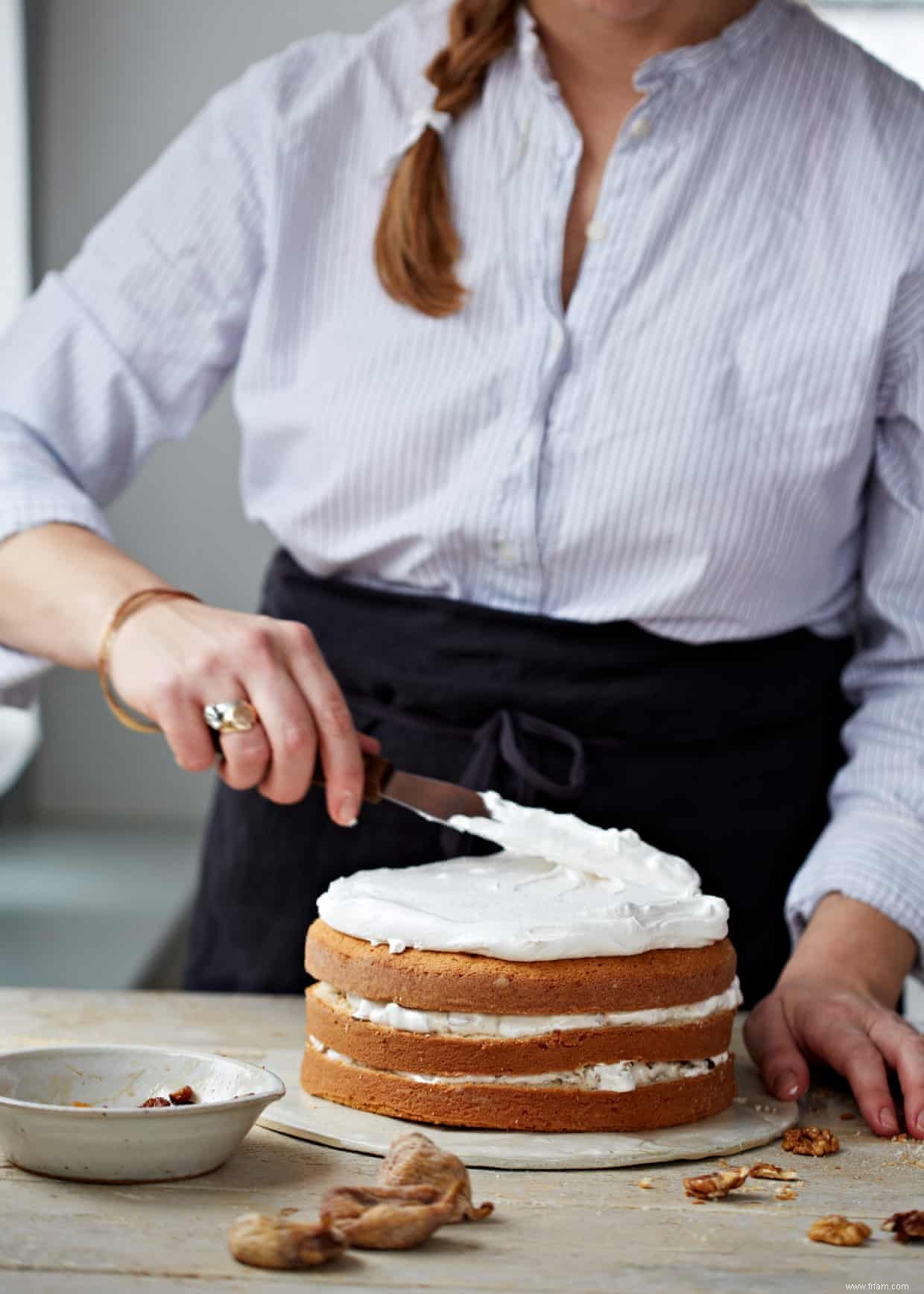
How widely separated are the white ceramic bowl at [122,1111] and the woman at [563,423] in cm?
38

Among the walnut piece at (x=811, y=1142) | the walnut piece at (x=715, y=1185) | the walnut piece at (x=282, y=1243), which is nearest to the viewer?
the walnut piece at (x=282, y=1243)

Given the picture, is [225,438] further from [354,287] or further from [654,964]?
[654,964]

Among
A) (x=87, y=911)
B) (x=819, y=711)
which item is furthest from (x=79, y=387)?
(x=87, y=911)

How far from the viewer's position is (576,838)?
3.80ft

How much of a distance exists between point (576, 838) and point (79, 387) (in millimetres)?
687

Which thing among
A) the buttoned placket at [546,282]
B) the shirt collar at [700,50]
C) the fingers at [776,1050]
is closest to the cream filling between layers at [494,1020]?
the fingers at [776,1050]

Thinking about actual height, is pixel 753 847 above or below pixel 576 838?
below

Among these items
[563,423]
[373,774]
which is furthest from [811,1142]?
[563,423]

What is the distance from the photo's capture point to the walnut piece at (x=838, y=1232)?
2.83ft

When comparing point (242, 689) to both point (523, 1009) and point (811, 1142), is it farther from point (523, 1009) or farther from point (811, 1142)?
point (811, 1142)

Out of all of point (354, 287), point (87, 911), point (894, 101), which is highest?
point (894, 101)

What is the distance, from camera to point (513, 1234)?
2.84 ft

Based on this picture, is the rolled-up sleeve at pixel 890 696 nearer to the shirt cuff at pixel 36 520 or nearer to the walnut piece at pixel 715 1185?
the walnut piece at pixel 715 1185

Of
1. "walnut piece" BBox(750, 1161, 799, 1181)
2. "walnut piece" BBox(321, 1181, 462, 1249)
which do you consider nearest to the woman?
"walnut piece" BBox(750, 1161, 799, 1181)
